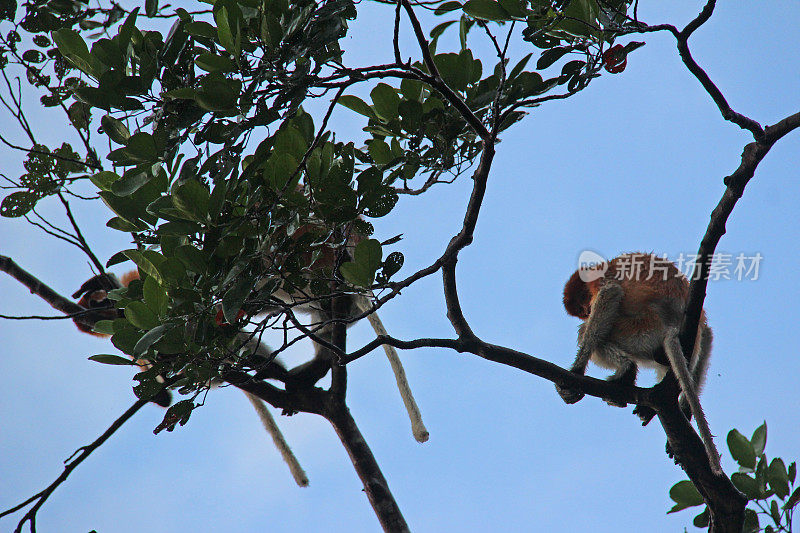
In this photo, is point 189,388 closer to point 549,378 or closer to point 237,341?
point 237,341

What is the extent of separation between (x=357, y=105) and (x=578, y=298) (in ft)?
10.3

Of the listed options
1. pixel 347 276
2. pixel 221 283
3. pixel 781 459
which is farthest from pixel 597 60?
pixel 781 459

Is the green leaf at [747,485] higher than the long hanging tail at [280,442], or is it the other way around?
the long hanging tail at [280,442]

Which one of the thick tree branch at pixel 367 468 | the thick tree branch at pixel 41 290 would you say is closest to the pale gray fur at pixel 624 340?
the thick tree branch at pixel 367 468

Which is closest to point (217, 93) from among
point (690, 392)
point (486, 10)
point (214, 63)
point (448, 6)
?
point (214, 63)

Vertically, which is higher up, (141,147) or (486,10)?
(486,10)

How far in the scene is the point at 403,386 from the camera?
4.11 metres

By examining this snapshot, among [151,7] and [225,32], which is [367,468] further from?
[225,32]

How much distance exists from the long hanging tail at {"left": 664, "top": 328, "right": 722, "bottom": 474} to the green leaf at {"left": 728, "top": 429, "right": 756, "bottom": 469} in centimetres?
12

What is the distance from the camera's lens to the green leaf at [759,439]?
3.39 meters

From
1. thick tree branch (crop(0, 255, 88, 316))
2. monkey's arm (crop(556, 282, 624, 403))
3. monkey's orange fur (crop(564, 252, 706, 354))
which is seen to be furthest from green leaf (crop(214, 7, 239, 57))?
monkey's orange fur (crop(564, 252, 706, 354))

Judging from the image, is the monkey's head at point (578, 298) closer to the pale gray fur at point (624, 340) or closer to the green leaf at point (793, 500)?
the pale gray fur at point (624, 340)

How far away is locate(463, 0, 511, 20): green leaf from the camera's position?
2.17 meters

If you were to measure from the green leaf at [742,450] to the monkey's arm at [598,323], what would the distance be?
3.54ft
